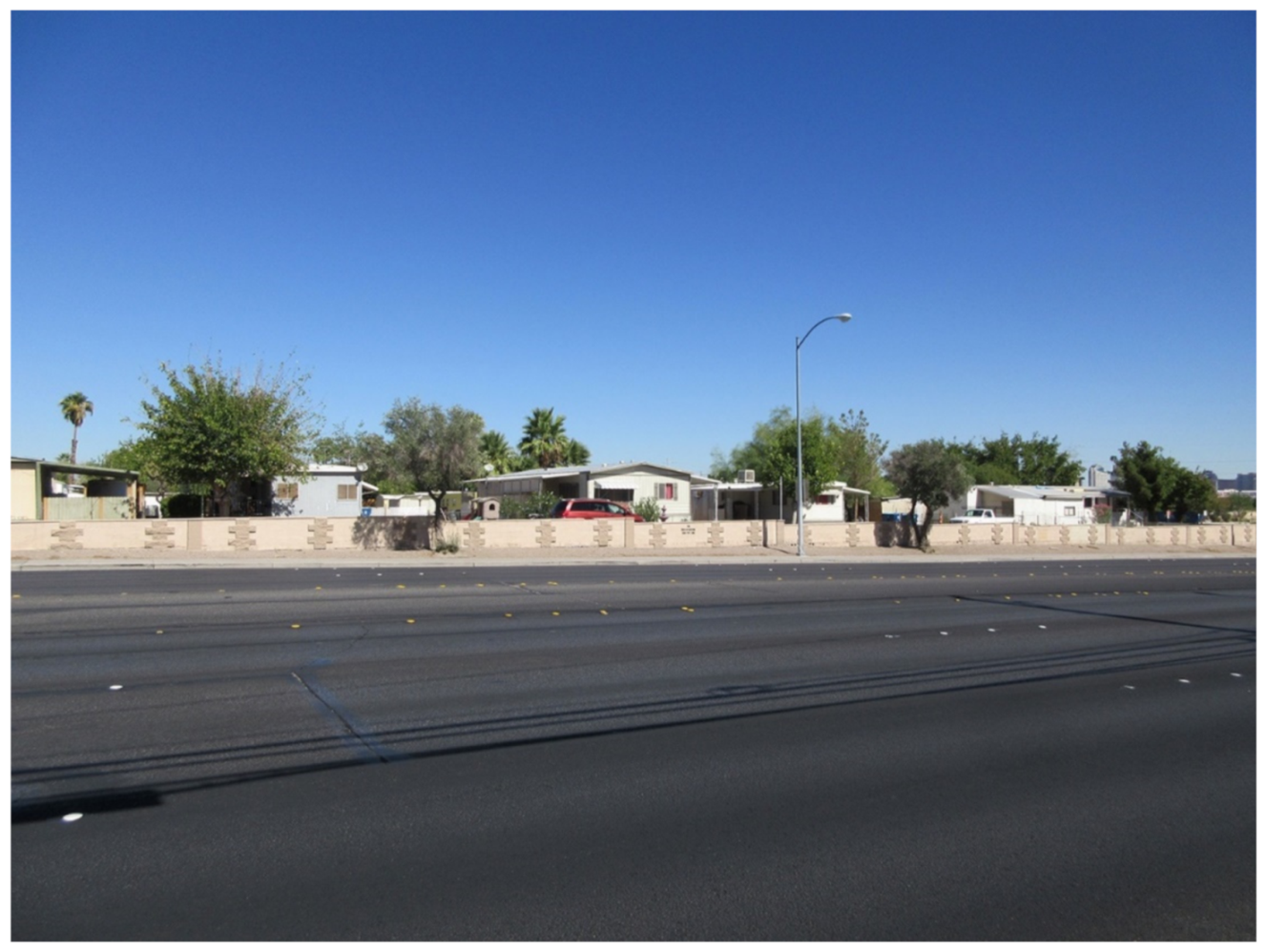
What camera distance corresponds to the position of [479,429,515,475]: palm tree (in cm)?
7812

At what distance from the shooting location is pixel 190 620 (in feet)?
49.6

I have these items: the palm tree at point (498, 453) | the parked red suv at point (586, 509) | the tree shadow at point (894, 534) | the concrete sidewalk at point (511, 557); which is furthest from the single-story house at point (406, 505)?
the tree shadow at point (894, 534)

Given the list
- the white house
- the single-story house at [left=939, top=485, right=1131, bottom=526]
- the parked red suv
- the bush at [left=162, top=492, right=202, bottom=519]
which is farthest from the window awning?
the single-story house at [left=939, top=485, right=1131, bottom=526]

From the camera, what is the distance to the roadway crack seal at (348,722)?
7.56 meters

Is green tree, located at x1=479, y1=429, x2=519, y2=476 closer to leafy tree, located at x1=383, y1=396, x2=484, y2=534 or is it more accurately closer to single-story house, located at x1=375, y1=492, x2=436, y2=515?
single-story house, located at x1=375, y1=492, x2=436, y2=515

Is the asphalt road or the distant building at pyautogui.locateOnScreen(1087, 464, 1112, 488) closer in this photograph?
the asphalt road

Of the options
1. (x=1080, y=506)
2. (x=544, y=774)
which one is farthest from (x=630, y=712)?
(x=1080, y=506)

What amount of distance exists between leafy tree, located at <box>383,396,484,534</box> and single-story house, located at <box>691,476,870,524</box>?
21332 millimetres

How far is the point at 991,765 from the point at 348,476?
42.1m

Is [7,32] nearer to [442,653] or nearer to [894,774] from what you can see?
[442,653]

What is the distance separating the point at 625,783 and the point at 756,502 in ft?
185

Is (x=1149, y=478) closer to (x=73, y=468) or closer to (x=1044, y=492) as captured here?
(x=1044, y=492)

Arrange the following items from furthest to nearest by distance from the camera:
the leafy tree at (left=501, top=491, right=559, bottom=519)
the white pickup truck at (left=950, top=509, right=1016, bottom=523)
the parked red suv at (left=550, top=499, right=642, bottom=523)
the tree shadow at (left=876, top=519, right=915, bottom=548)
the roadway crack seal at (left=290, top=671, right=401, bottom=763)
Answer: the white pickup truck at (left=950, top=509, right=1016, bottom=523) → the leafy tree at (left=501, top=491, right=559, bottom=519) → the tree shadow at (left=876, top=519, right=915, bottom=548) → the parked red suv at (left=550, top=499, right=642, bottom=523) → the roadway crack seal at (left=290, top=671, right=401, bottom=763)

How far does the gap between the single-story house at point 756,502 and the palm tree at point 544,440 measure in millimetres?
18510
